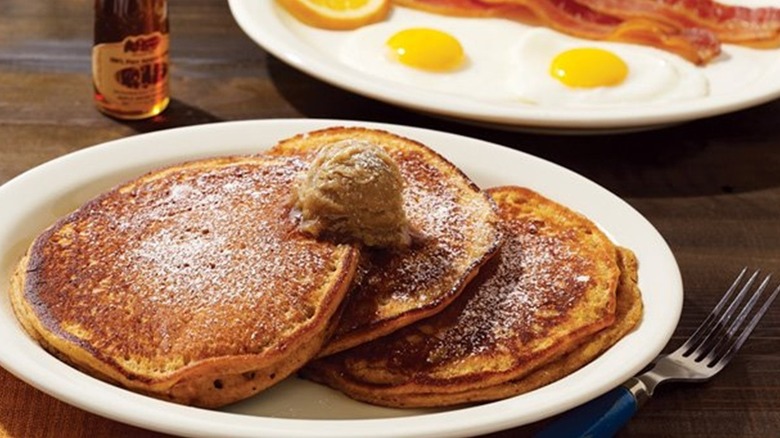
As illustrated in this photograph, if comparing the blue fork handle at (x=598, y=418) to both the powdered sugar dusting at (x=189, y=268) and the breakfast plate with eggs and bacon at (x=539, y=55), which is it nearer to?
the powdered sugar dusting at (x=189, y=268)

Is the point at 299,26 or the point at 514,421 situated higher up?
the point at 514,421

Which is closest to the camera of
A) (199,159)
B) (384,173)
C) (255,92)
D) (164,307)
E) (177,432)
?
(177,432)

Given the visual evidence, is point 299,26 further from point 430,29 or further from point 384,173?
point 384,173

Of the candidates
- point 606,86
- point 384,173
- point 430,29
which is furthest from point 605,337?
point 430,29

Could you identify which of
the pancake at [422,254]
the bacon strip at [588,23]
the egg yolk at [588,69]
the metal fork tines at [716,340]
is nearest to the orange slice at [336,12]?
the bacon strip at [588,23]

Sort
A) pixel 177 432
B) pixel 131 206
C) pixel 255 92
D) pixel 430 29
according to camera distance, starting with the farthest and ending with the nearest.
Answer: pixel 430 29 → pixel 255 92 → pixel 131 206 → pixel 177 432

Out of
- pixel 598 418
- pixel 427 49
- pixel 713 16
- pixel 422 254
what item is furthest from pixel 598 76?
pixel 598 418
